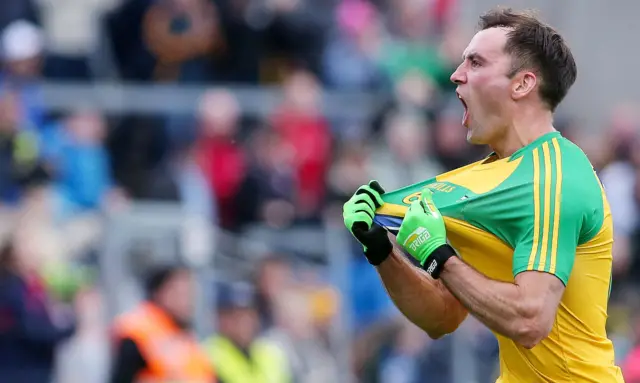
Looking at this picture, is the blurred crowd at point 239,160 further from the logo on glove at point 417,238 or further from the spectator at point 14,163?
the logo on glove at point 417,238

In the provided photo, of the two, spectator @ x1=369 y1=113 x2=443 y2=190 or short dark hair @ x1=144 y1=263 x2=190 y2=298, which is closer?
short dark hair @ x1=144 y1=263 x2=190 y2=298

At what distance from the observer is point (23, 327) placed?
8258 millimetres

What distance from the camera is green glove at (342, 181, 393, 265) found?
437cm

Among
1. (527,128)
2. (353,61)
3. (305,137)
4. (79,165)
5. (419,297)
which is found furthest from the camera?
(353,61)

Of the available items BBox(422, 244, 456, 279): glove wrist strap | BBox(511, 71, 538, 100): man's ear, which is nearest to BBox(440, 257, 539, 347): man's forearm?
BBox(422, 244, 456, 279): glove wrist strap

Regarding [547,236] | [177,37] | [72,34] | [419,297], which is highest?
[547,236]

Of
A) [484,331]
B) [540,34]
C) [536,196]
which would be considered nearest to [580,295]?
[536,196]

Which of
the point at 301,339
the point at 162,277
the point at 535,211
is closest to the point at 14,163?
the point at 162,277

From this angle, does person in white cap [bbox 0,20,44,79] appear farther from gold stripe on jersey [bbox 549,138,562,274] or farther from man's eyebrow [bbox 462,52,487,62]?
gold stripe on jersey [bbox 549,138,562,274]

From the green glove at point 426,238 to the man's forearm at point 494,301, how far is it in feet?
0.12

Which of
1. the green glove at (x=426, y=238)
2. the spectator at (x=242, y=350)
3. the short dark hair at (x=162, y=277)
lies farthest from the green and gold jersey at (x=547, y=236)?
the spectator at (x=242, y=350)

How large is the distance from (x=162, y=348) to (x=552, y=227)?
4.17m

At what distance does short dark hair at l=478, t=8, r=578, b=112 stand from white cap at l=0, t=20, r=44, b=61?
6.30 m

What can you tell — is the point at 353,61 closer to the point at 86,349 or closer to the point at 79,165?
the point at 79,165
